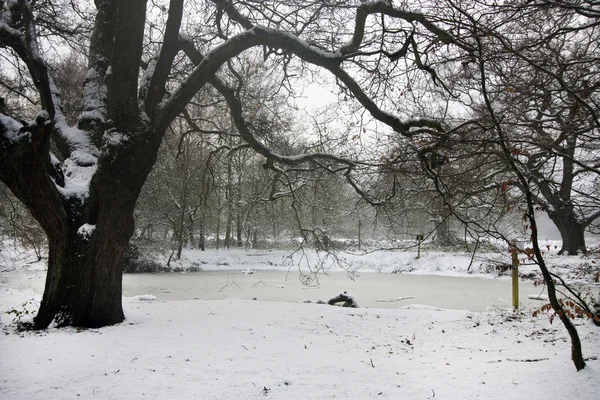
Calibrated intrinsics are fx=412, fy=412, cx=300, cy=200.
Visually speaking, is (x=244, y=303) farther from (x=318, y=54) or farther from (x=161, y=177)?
(x=161, y=177)

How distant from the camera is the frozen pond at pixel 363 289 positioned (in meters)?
10.7

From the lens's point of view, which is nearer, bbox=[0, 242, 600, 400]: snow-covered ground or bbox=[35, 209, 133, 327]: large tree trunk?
bbox=[0, 242, 600, 400]: snow-covered ground

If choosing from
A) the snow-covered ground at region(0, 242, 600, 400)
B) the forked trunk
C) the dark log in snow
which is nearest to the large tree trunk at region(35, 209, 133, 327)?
the forked trunk

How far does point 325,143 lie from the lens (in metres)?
7.64

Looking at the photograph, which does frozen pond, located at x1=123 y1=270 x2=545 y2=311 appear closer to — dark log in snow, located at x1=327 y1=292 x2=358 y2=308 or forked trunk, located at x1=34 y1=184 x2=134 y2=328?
dark log in snow, located at x1=327 y1=292 x2=358 y2=308

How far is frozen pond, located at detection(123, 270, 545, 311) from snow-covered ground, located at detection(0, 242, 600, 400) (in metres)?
4.36

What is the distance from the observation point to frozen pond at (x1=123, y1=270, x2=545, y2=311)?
10.7 metres

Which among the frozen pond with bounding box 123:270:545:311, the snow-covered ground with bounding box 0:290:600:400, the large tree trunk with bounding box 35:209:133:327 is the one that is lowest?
the frozen pond with bounding box 123:270:545:311

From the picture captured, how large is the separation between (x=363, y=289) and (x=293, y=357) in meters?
9.42

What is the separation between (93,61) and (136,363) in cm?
430

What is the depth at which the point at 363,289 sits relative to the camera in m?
13.2

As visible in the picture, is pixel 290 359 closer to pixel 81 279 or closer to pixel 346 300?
pixel 81 279

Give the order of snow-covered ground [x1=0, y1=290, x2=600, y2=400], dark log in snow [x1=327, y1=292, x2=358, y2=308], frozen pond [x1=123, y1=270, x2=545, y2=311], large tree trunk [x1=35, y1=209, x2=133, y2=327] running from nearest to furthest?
snow-covered ground [x1=0, y1=290, x2=600, y2=400]
large tree trunk [x1=35, y1=209, x2=133, y2=327]
dark log in snow [x1=327, y1=292, x2=358, y2=308]
frozen pond [x1=123, y1=270, x2=545, y2=311]

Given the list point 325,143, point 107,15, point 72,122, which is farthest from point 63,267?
point 72,122
